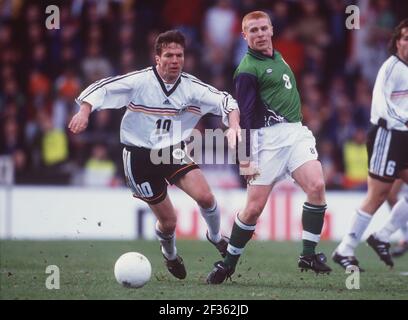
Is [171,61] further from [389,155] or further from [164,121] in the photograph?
[389,155]

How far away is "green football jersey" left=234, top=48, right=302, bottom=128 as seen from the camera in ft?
29.6

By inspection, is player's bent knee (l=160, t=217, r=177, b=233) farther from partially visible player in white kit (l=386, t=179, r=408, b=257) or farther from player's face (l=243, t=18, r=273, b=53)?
partially visible player in white kit (l=386, t=179, r=408, b=257)

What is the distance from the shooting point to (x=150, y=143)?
942cm

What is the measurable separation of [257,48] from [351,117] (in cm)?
907

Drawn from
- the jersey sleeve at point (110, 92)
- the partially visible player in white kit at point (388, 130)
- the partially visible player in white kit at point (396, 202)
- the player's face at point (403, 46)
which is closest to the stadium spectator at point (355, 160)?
the partially visible player in white kit at point (396, 202)

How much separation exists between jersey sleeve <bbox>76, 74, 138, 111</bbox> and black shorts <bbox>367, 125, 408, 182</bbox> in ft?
8.61

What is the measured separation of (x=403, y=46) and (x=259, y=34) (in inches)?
70.9

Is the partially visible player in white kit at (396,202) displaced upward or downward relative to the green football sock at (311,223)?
downward

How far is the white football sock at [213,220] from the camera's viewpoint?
959 cm

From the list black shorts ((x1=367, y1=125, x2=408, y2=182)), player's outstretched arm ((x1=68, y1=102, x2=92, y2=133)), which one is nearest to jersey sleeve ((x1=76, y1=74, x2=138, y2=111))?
player's outstretched arm ((x1=68, y1=102, x2=92, y2=133))

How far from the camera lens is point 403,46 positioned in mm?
10133

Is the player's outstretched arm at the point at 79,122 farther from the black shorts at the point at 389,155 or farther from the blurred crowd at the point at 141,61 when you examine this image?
the blurred crowd at the point at 141,61

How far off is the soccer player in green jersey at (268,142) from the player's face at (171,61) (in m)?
0.54

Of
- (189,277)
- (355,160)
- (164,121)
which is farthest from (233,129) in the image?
(355,160)
